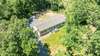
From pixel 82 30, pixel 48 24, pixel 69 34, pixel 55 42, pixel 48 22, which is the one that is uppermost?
pixel 82 30

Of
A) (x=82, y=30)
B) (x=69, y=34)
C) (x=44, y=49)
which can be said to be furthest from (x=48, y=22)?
(x=82, y=30)

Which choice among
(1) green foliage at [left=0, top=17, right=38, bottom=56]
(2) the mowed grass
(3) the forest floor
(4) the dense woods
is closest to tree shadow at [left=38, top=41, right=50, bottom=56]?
(3) the forest floor

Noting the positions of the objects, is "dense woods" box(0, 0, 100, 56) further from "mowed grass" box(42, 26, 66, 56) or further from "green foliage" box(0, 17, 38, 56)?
"mowed grass" box(42, 26, 66, 56)

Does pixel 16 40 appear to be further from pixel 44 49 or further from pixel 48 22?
pixel 48 22

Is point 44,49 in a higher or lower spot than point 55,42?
lower

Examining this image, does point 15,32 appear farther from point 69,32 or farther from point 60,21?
point 60,21

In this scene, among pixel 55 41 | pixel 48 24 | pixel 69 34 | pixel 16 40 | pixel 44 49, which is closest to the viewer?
pixel 16 40

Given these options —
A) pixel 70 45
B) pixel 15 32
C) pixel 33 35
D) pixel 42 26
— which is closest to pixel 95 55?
pixel 70 45

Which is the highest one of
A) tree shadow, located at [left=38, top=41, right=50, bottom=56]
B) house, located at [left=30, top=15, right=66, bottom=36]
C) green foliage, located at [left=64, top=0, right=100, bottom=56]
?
green foliage, located at [left=64, top=0, right=100, bottom=56]
